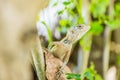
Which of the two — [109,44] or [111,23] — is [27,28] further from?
[109,44]

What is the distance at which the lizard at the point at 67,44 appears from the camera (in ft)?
2.81

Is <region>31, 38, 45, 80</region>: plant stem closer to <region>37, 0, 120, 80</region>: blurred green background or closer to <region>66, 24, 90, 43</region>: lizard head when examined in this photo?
<region>66, 24, 90, 43</region>: lizard head

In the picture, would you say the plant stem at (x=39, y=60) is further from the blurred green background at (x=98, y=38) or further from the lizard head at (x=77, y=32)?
the blurred green background at (x=98, y=38)

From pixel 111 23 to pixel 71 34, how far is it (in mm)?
737

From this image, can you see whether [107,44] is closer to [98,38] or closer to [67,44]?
[98,38]

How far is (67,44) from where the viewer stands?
0.88m

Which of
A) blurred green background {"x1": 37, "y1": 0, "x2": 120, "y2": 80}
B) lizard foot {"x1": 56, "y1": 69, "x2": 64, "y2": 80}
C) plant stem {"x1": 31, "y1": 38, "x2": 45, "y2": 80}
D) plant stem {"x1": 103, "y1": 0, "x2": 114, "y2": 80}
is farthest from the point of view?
plant stem {"x1": 103, "y1": 0, "x2": 114, "y2": 80}

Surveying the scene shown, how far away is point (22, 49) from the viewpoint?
51 centimetres

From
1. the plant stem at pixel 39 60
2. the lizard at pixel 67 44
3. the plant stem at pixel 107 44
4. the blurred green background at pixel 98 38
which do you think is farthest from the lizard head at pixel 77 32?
the plant stem at pixel 107 44

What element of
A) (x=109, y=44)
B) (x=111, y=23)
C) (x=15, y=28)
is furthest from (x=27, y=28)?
(x=109, y=44)

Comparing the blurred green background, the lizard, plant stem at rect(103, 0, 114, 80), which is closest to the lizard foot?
the lizard

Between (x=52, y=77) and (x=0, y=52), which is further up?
(x=0, y=52)

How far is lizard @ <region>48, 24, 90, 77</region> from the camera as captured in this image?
0.86 metres

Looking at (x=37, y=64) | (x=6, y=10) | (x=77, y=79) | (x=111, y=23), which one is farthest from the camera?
(x=111, y=23)
